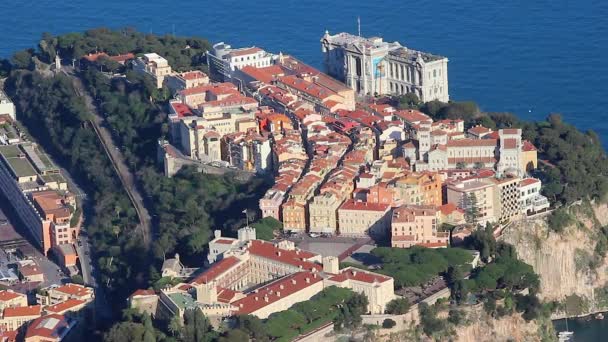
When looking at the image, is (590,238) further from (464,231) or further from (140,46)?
(140,46)

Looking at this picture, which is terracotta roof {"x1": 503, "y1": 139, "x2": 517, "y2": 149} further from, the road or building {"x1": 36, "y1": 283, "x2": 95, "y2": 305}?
building {"x1": 36, "y1": 283, "x2": 95, "y2": 305}

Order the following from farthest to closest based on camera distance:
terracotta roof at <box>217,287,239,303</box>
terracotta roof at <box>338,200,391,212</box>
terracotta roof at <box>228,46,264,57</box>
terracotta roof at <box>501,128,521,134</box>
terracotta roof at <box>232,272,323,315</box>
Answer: terracotta roof at <box>228,46,264,57</box>, terracotta roof at <box>501,128,521,134</box>, terracotta roof at <box>338,200,391,212</box>, terracotta roof at <box>217,287,239,303</box>, terracotta roof at <box>232,272,323,315</box>

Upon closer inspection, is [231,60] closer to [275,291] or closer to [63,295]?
[63,295]

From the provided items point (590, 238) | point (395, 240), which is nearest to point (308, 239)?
point (395, 240)

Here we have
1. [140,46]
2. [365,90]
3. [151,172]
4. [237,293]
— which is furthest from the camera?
[140,46]

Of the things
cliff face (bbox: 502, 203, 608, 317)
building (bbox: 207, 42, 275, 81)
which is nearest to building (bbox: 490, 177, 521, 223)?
cliff face (bbox: 502, 203, 608, 317)
